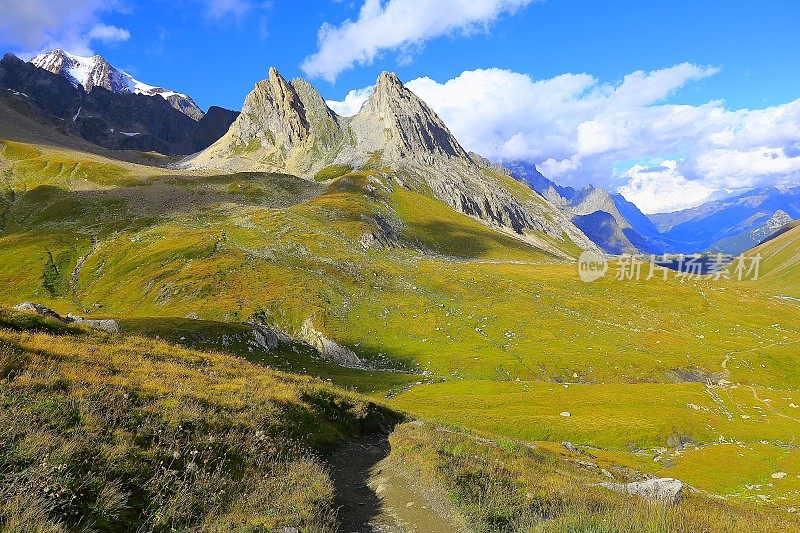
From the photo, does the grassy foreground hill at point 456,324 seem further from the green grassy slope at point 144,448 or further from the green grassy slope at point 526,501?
the green grassy slope at point 144,448

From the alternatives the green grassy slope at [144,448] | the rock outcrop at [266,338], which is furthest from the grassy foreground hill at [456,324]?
the rock outcrop at [266,338]

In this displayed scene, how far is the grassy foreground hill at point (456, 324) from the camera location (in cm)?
4762

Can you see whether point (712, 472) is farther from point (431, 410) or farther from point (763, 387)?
point (763, 387)

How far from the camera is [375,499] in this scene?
15.5 metres

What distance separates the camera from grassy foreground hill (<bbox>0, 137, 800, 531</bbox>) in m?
47.6

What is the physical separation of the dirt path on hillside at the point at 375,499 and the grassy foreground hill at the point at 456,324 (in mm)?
1231

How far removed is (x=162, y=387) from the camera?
16547 millimetres

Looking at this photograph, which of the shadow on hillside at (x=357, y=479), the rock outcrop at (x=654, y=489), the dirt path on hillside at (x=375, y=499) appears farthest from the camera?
the rock outcrop at (x=654, y=489)

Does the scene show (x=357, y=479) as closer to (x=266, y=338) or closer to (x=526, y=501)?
(x=526, y=501)

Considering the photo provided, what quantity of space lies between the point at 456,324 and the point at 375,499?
2760 inches

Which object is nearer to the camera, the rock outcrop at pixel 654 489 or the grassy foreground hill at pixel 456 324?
the rock outcrop at pixel 654 489

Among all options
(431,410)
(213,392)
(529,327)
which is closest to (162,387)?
(213,392)

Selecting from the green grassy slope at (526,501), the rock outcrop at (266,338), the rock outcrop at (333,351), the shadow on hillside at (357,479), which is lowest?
the rock outcrop at (333,351)

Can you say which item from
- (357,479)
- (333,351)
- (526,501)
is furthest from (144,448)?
(333,351)
